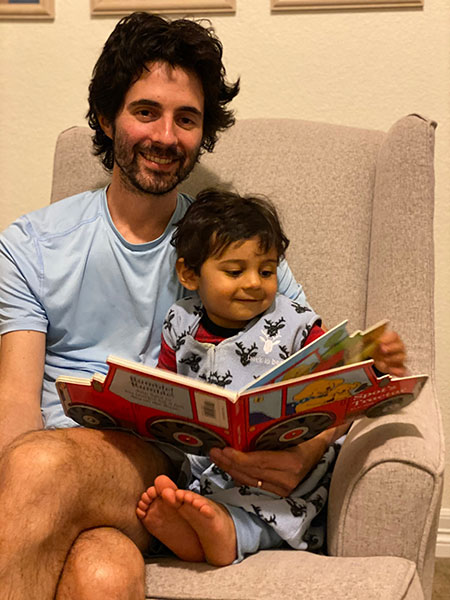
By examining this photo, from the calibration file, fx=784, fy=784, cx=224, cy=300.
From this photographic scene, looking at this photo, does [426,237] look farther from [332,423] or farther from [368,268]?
[332,423]

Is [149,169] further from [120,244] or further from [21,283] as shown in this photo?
[21,283]

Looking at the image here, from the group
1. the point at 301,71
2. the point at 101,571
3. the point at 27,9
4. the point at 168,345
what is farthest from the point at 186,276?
the point at 27,9

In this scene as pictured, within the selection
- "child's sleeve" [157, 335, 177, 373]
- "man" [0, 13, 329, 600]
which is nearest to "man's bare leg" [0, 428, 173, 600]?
"man" [0, 13, 329, 600]

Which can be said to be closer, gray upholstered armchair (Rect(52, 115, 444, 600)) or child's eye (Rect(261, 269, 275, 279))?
gray upholstered armchair (Rect(52, 115, 444, 600))

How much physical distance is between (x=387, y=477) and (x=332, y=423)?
0.41 feet

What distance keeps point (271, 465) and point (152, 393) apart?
10.5 inches

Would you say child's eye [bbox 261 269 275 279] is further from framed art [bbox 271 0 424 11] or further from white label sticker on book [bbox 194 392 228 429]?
framed art [bbox 271 0 424 11]

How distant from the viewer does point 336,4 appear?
2.04 m

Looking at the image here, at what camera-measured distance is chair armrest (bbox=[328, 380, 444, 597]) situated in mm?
1209

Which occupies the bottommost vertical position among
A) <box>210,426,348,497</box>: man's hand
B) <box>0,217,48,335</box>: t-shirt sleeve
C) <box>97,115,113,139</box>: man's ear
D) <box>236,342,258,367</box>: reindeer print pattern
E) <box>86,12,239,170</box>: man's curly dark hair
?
<box>210,426,348,497</box>: man's hand

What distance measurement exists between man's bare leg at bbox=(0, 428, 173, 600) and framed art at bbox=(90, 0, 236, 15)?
1.24 m

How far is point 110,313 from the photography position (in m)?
1.64

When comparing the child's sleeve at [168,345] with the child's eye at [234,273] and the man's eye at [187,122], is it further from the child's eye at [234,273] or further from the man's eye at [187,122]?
the man's eye at [187,122]

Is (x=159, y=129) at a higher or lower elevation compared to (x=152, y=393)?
higher
